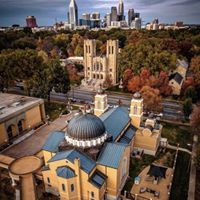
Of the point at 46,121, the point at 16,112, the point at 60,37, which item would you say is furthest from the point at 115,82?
the point at 60,37

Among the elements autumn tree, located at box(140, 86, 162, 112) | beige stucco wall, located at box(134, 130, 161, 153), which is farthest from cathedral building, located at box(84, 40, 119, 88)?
beige stucco wall, located at box(134, 130, 161, 153)

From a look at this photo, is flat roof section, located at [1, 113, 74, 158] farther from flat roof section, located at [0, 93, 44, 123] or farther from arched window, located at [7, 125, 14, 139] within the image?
flat roof section, located at [0, 93, 44, 123]

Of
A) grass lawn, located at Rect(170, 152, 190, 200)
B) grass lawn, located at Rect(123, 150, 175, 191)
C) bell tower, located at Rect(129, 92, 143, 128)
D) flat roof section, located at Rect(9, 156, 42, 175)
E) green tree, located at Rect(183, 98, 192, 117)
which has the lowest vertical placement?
grass lawn, located at Rect(170, 152, 190, 200)

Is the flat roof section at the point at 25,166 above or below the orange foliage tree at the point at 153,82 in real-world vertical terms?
below

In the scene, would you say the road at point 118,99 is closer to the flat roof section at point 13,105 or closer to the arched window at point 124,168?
the flat roof section at point 13,105

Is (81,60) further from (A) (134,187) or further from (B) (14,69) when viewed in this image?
(A) (134,187)

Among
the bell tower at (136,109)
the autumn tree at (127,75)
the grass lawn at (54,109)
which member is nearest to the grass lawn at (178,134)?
the bell tower at (136,109)

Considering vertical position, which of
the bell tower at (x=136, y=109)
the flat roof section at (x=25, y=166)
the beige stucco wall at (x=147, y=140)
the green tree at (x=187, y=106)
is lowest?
the beige stucco wall at (x=147, y=140)
